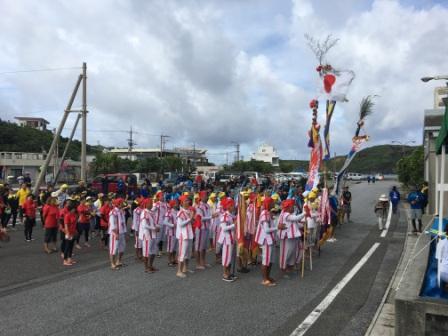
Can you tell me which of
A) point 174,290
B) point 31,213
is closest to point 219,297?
point 174,290

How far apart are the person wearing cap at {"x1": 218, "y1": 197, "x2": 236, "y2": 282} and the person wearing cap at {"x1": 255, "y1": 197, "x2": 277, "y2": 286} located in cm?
57

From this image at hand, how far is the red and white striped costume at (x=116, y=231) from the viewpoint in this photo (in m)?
9.03

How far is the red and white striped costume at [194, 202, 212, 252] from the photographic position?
938cm

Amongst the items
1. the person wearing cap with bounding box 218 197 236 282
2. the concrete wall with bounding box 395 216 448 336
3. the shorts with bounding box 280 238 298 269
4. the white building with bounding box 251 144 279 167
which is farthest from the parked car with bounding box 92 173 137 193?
the white building with bounding box 251 144 279 167

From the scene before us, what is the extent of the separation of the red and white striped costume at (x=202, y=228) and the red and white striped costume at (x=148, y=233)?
3.35 ft

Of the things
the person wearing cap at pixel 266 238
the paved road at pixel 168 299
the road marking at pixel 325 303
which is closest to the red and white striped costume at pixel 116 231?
the paved road at pixel 168 299

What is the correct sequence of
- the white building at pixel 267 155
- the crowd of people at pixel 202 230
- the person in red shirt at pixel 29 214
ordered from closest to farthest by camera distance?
1. the crowd of people at pixel 202 230
2. the person in red shirt at pixel 29 214
3. the white building at pixel 267 155

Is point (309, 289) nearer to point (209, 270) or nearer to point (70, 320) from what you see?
point (209, 270)

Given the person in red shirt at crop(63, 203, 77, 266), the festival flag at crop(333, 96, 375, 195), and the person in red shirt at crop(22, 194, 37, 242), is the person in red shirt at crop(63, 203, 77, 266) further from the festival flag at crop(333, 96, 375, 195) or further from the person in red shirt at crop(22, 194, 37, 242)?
the festival flag at crop(333, 96, 375, 195)

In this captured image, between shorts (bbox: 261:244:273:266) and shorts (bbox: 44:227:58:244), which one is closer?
shorts (bbox: 261:244:273:266)

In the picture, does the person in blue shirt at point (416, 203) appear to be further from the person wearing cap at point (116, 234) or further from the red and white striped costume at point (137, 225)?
the person wearing cap at point (116, 234)

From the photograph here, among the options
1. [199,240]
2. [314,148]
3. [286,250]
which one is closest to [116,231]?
[199,240]

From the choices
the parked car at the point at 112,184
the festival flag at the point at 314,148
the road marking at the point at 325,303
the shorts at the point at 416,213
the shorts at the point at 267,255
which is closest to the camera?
the road marking at the point at 325,303

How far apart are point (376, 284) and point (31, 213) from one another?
953 cm
